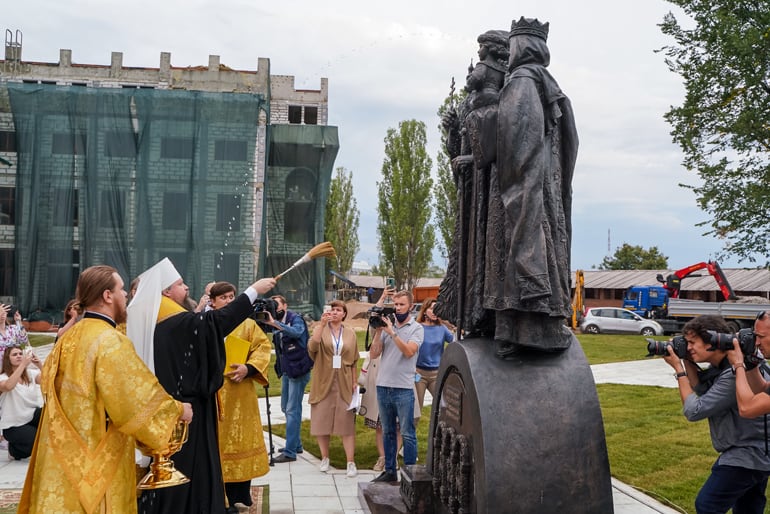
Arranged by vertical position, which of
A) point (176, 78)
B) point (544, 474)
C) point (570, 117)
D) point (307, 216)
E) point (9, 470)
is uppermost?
point (176, 78)

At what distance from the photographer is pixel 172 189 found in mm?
25594

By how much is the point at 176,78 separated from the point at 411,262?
15.1m

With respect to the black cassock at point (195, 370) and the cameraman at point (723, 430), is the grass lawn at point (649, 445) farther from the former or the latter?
the black cassock at point (195, 370)

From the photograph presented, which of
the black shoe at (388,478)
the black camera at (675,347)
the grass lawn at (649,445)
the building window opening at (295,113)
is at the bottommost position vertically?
the grass lawn at (649,445)

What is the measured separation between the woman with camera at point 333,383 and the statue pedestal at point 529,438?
2692 millimetres

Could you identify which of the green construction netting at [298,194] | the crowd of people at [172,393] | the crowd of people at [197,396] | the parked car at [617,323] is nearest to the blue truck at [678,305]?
the parked car at [617,323]

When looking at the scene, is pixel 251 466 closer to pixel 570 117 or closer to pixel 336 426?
pixel 336 426

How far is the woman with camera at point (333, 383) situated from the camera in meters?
6.95

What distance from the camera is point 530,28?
14.4ft

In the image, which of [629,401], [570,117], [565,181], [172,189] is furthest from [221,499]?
[172,189]

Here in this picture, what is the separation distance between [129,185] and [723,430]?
24.6 m

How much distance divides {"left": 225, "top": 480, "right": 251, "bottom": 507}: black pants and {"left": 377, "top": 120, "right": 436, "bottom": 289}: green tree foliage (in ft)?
100

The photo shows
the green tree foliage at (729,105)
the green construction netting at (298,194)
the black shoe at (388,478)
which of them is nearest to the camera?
the black shoe at (388,478)

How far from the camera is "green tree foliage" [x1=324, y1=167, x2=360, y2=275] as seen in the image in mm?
45094
